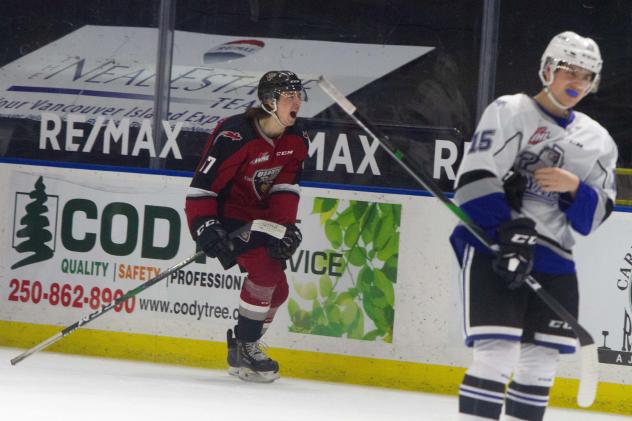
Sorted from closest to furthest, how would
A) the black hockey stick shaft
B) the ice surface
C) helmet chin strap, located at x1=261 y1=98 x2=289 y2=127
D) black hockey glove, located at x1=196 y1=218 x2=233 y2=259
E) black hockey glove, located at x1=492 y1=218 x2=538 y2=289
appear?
black hockey glove, located at x1=492 y1=218 x2=538 y2=289 < the ice surface < black hockey glove, located at x1=196 y1=218 x2=233 y2=259 < helmet chin strap, located at x1=261 y1=98 x2=289 y2=127 < the black hockey stick shaft

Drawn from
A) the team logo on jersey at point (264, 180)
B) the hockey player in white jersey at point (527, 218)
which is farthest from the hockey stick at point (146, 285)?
the hockey player in white jersey at point (527, 218)

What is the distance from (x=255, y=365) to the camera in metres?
4.76

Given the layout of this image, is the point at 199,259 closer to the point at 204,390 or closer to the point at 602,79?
the point at 204,390

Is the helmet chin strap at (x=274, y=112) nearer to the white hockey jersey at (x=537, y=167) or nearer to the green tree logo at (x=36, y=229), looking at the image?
the green tree logo at (x=36, y=229)

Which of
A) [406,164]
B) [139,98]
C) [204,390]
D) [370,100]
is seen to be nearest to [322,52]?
[370,100]

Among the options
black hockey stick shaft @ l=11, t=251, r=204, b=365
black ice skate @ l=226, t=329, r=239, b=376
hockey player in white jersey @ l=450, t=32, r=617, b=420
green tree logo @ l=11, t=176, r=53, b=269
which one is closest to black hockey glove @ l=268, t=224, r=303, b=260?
black hockey stick shaft @ l=11, t=251, r=204, b=365

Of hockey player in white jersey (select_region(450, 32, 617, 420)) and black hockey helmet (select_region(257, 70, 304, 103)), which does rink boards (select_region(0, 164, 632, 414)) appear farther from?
hockey player in white jersey (select_region(450, 32, 617, 420))

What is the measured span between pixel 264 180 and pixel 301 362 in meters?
0.77

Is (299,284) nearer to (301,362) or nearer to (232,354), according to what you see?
(301,362)

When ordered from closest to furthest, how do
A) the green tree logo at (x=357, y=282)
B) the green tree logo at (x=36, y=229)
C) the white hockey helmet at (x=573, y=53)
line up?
1. the white hockey helmet at (x=573, y=53)
2. the green tree logo at (x=357, y=282)
3. the green tree logo at (x=36, y=229)

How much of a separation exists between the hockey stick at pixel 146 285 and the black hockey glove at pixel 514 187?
5.56 feet

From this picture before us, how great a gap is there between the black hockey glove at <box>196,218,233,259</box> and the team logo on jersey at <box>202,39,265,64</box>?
1029 mm

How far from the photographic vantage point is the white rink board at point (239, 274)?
4.71 m

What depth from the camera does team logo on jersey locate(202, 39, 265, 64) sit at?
533 centimetres
